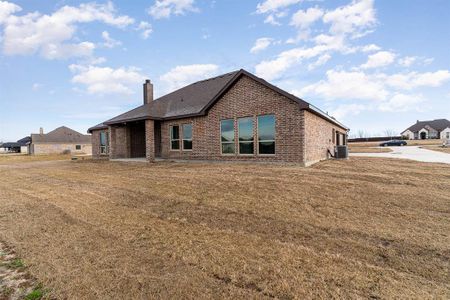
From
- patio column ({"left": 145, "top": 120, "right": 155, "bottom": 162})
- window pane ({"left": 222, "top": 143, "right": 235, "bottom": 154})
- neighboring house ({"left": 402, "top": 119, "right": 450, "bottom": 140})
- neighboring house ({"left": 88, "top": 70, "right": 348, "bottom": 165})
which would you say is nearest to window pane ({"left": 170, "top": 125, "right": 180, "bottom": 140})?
neighboring house ({"left": 88, "top": 70, "right": 348, "bottom": 165})

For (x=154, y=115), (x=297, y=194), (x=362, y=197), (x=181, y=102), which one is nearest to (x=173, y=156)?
(x=154, y=115)

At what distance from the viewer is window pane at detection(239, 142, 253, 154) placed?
13.4m

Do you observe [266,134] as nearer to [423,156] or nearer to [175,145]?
[175,145]

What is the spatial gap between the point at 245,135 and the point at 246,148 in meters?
0.71

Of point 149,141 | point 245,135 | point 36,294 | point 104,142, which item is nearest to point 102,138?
point 104,142

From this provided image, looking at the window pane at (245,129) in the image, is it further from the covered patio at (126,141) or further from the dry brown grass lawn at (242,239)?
the covered patio at (126,141)

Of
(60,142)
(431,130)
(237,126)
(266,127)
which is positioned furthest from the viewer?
(431,130)

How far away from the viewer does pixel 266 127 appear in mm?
12781

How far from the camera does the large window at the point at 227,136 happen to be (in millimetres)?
14086

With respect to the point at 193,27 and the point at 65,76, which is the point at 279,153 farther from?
the point at 65,76

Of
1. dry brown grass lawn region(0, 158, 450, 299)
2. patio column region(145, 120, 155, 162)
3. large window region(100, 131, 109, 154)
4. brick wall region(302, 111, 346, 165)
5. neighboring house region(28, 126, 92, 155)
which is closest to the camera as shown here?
dry brown grass lawn region(0, 158, 450, 299)

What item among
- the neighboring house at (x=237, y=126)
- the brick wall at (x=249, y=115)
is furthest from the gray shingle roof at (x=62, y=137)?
the brick wall at (x=249, y=115)

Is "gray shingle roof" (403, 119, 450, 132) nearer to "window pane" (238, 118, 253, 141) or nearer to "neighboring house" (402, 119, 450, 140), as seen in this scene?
"neighboring house" (402, 119, 450, 140)

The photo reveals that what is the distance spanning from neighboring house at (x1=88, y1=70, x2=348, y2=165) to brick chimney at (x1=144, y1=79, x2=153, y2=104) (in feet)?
7.93
